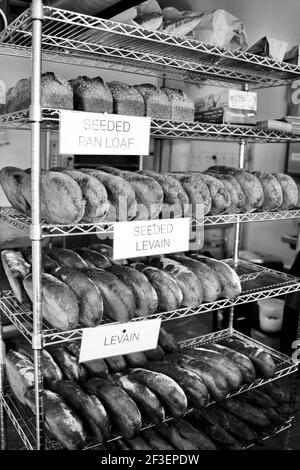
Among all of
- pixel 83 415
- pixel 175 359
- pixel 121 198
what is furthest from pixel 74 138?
pixel 175 359

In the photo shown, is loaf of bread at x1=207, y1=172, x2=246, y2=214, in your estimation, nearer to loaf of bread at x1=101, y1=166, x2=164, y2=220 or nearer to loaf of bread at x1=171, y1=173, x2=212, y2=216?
loaf of bread at x1=171, y1=173, x2=212, y2=216

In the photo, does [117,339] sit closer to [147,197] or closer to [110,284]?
[110,284]

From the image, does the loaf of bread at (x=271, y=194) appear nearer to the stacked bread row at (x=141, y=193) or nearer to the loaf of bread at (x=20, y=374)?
the stacked bread row at (x=141, y=193)

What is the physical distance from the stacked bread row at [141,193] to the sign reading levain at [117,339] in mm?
363

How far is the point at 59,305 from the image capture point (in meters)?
1.39

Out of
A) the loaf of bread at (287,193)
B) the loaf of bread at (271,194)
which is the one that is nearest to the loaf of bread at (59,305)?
the loaf of bread at (271,194)

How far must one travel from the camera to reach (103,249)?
6.40ft

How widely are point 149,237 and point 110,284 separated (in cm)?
23

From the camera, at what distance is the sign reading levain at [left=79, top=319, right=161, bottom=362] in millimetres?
1409

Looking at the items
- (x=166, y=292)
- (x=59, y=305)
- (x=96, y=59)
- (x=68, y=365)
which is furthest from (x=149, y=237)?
(x=96, y=59)

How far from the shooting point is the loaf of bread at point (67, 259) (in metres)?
1.71

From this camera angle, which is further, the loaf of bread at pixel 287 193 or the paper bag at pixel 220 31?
the loaf of bread at pixel 287 193

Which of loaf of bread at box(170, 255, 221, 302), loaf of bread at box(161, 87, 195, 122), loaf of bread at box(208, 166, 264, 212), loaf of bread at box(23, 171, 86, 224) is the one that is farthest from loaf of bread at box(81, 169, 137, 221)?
loaf of bread at box(208, 166, 264, 212)

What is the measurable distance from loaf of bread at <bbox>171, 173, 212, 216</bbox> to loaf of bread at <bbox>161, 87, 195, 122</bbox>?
0.24 metres
